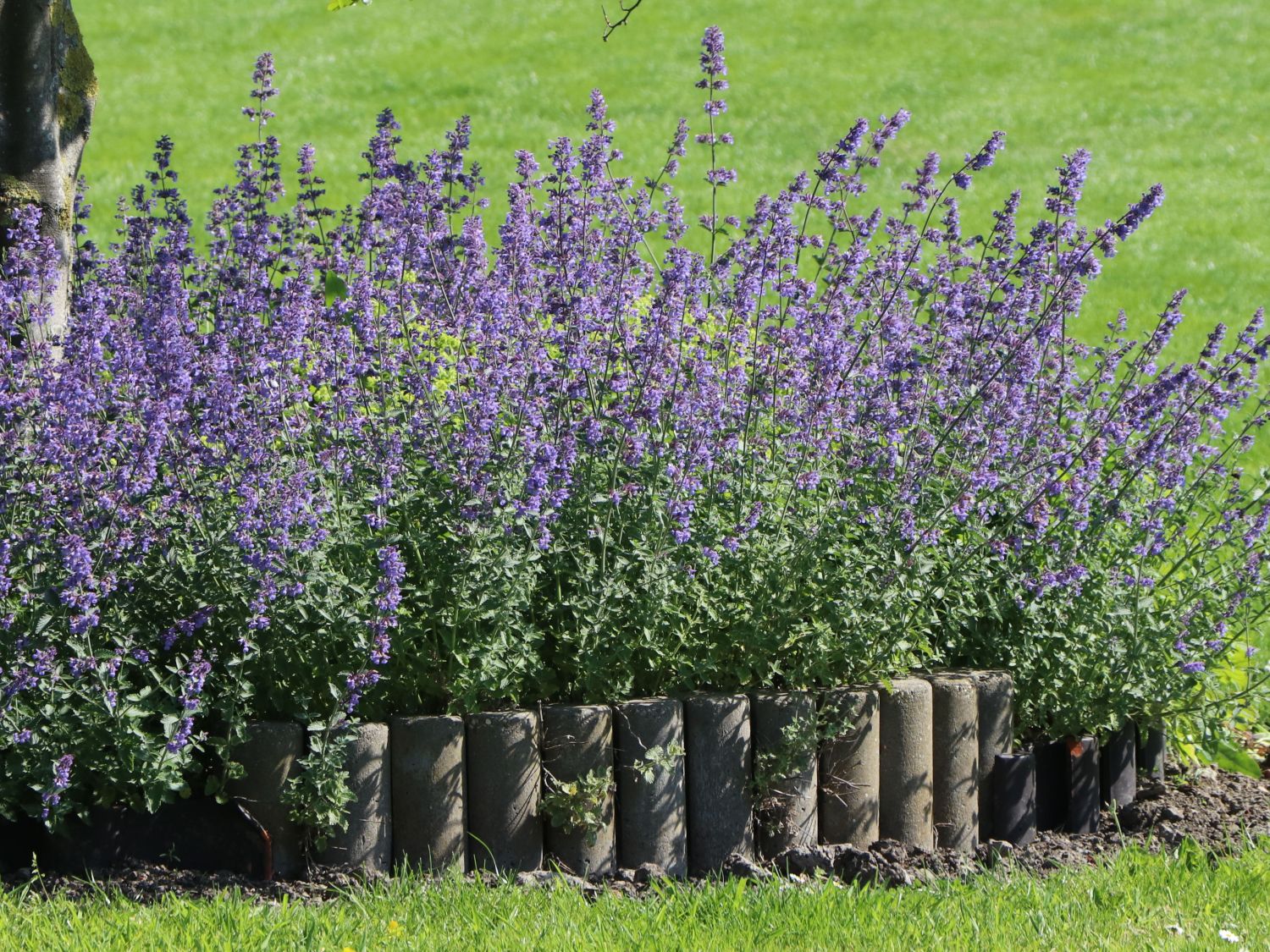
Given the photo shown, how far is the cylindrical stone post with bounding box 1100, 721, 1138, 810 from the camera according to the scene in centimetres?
493

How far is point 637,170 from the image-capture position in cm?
1666

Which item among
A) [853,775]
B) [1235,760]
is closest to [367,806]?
[853,775]

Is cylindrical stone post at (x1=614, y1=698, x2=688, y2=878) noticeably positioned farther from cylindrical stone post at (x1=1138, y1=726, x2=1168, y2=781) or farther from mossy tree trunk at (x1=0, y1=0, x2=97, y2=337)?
mossy tree trunk at (x1=0, y1=0, x2=97, y2=337)

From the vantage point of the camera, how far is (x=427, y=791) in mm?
4176

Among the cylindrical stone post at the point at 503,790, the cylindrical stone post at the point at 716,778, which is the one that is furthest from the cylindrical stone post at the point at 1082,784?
the cylindrical stone post at the point at 503,790

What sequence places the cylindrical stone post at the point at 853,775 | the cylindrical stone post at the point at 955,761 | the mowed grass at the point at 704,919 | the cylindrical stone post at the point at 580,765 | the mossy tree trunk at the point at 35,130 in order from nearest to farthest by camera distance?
the mowed grass at the point at 704,919 → the cylindrical stone post at the point at 580,765 → the cylindrical stone post at the point at 853,775 → the cylindrical stone post at the point at 955,761 → the mossy tree trunk at the point at 35,130

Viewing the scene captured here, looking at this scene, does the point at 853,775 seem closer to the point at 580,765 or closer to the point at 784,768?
the point at 784,768

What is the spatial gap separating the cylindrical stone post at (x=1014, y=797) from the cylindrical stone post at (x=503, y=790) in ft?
4.73

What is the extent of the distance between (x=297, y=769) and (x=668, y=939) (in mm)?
1154

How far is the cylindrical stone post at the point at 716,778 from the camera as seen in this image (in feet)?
14.2

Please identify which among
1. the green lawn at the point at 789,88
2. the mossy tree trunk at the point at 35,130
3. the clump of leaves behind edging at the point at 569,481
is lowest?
the clump of leaves behind edging at the point at 569,481

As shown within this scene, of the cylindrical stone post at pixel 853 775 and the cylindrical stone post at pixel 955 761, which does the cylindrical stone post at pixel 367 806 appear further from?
the cylindrical stone post at pixel 955 761

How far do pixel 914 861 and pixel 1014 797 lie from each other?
0.44 metres

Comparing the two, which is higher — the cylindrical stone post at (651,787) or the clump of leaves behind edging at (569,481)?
the clump of leaves behind edging at (569,481)
